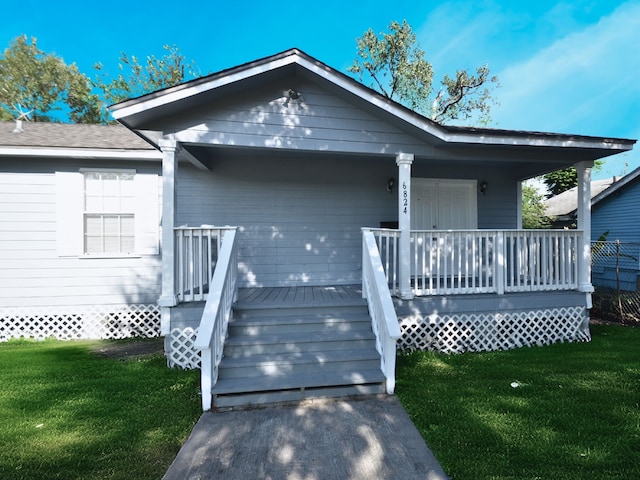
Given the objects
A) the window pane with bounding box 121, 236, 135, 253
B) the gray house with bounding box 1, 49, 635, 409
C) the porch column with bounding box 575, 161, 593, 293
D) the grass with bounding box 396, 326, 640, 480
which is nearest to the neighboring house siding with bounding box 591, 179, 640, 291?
the porch column with bounding box 575, 161, 593, 293

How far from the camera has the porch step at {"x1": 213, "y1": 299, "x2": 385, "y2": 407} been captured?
3625 mm

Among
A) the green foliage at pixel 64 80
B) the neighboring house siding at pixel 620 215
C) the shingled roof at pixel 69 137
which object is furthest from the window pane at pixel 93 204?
the green foliage at pixel 64 80

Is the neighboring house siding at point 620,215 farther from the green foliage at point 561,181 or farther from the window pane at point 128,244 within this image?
the window pane at point 128,244

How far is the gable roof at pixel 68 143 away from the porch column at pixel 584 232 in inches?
295

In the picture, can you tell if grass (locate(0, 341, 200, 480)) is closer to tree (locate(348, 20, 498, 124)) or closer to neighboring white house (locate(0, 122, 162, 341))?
neighboring white house (locate(0, 122, 162, 341))

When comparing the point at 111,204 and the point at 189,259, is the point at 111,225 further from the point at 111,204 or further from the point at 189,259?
the point at 189,259

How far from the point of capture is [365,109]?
495cm

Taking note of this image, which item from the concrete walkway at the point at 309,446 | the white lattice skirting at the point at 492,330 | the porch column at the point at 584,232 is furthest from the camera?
the porch column at the point at 584,232

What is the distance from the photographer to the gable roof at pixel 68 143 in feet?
19.5

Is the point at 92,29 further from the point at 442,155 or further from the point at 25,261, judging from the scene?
the point at 442,155

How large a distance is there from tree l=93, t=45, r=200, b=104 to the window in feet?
53.7

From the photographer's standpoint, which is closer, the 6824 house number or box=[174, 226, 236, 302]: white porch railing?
box=[174, 226, 236, 302]: white porch railing

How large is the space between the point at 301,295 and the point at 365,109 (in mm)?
3036

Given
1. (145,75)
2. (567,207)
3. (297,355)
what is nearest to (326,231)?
(297,355)
